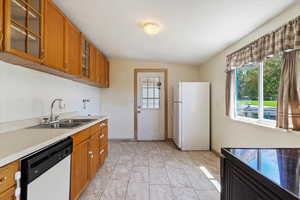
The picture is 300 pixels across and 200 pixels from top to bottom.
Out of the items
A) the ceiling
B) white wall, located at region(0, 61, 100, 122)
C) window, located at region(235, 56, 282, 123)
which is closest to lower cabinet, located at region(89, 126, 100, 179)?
white wall, located at region(0, 61, 100, 122)

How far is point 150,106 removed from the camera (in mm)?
5426

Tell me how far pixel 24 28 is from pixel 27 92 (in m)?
0.80

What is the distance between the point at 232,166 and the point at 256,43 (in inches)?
85.3

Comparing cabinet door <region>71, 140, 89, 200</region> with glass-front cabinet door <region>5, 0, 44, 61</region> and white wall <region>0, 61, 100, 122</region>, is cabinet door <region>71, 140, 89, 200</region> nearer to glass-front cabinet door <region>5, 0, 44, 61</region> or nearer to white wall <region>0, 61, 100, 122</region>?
white wall <region>0, 61, 100, 122</region>

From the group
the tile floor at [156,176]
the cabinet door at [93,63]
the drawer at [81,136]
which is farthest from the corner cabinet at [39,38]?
the tile floor at [156,176]

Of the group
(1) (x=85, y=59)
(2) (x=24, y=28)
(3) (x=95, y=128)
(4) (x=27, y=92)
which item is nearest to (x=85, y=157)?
(3) (x=95, y=128)

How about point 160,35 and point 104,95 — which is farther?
point 104,95

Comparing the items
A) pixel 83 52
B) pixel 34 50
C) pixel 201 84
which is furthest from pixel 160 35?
pixel 34 50

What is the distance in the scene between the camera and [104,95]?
17.7ft

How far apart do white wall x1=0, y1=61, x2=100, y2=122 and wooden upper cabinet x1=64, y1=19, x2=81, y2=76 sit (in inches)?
13.4

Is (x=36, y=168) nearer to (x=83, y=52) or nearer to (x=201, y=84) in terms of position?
(x=83, y=52)

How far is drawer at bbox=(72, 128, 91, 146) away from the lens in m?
1.97

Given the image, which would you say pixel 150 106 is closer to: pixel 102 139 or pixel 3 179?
pixel 102 139

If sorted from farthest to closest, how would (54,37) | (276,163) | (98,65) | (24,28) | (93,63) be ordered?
1. (98,65)
2. (93,63)
3. (54,37)
4. (24,28)
5. (276,163)
